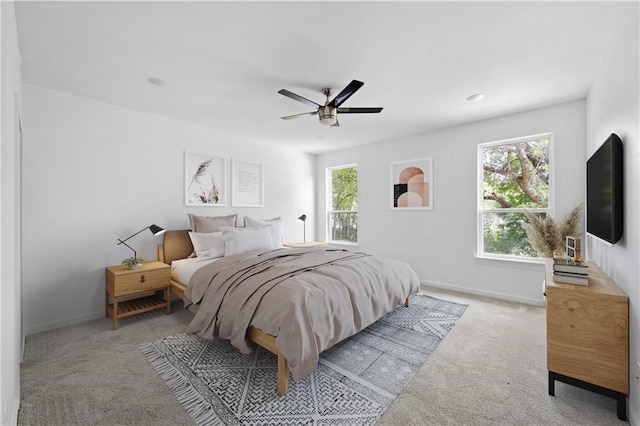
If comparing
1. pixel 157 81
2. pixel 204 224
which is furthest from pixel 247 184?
pixel 157 81

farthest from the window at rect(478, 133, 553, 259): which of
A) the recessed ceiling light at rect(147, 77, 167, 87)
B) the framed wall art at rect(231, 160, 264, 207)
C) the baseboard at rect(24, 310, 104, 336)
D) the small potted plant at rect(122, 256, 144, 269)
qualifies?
the baseboard at rect(24, 310, 104, 336)

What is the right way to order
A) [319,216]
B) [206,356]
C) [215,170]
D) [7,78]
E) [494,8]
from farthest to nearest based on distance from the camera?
[319,216] → [215,170] → [206,356] → [494,8] → [7,78]

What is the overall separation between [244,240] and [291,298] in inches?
69.2

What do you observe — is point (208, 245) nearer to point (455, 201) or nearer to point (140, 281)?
point (140, 281)

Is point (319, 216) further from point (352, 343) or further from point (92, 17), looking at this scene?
point (92, 17)

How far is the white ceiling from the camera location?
1.83m

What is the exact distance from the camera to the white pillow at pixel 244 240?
3.43 meters

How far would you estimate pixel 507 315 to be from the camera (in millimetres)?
3176

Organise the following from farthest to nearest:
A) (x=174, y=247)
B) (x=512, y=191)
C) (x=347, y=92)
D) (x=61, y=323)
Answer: (x=512, y=191) < (x=174, y=247) < (x=61, y=323) < (x=347, y=92)

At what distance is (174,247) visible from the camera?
3639mm

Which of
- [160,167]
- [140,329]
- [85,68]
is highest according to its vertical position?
[85,68]

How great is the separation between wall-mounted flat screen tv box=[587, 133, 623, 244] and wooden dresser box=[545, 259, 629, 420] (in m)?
0.41

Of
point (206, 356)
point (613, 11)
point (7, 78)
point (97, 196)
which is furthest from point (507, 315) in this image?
point (97, 196)

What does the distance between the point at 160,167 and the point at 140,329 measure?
79.9 inches
